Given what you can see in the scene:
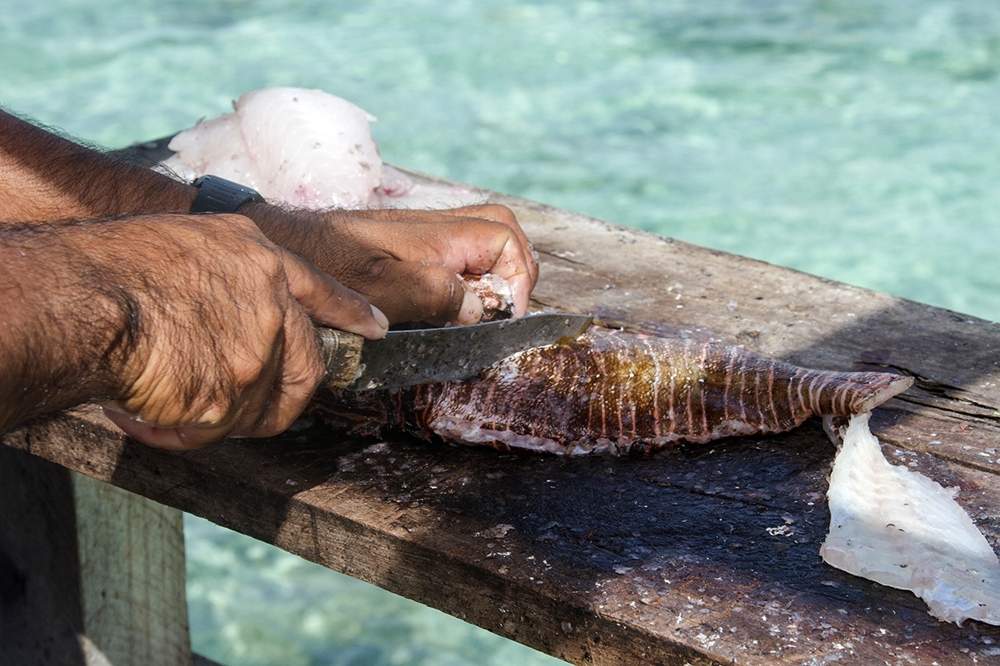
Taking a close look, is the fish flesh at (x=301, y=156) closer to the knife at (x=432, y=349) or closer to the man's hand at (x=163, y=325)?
the knife at (x=432, y=349)

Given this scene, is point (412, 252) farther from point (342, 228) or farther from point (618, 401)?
point (618, 401)

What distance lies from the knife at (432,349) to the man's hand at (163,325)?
0.13m

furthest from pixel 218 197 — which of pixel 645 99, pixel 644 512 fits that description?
pixel 645 99

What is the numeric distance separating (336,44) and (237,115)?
825 cm

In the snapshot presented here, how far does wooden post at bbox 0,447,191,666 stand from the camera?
11.0 ft

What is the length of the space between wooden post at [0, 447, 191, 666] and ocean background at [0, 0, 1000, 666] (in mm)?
2075

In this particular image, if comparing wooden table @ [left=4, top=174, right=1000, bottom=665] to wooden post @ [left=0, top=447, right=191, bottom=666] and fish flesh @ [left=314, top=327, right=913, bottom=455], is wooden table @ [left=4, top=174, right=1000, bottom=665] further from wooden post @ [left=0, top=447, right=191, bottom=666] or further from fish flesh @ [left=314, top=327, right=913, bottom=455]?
wooden post @ [left=0, top=447, right=191, bottom=666]

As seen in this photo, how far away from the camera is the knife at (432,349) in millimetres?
2047

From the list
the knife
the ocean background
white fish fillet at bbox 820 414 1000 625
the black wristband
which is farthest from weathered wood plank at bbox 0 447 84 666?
white fish fillet at bbox 820 414 1000 625

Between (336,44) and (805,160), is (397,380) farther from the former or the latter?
(336,44)

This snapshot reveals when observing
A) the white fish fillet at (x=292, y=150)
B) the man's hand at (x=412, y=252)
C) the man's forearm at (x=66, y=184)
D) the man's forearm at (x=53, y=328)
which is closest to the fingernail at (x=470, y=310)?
the man's hand at (x=412, y=252)

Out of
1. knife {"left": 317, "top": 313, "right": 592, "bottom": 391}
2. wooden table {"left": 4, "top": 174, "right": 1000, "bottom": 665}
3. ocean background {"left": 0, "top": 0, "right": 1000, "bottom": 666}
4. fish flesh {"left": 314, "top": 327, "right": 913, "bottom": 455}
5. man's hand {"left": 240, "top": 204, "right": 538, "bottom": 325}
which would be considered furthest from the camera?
ocean background {"left": 0, "top": 0, "right": 1000, "bottom": 666}

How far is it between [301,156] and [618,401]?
5.35 ft

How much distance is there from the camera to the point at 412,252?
2621mm
